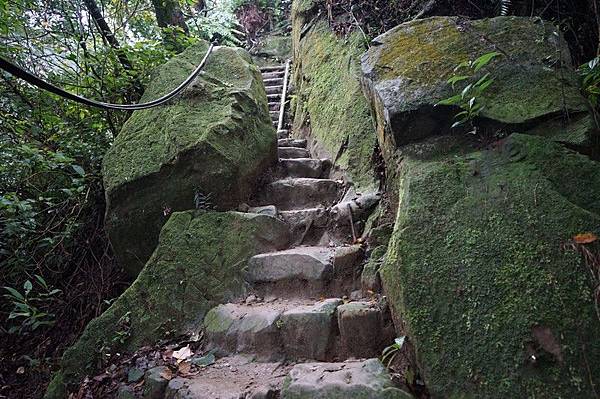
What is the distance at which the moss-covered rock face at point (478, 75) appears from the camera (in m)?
2.43

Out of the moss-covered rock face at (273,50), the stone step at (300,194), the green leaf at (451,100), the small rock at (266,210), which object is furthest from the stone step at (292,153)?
the moss-covered rock face at (273,50)

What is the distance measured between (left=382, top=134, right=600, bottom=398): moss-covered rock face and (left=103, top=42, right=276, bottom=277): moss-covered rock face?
6.06 feet

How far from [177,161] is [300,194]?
1.16 m

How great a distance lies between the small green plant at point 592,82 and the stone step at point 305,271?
5.27 ft

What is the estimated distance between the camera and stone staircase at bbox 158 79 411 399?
76.5 inches

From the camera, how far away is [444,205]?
2.12 meters

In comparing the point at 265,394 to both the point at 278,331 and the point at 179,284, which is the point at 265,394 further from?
the point at 179,284

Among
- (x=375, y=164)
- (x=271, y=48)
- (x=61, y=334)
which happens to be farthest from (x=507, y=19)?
(x=271, y=48)

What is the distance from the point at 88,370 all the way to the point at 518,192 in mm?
2712

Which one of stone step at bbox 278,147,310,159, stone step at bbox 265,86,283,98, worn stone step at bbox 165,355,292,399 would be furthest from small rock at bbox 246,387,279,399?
stone step at bbox 265,86,283,98

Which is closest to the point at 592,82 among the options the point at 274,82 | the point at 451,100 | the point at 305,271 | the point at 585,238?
the point at 451,100

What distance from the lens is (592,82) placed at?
2.46 m

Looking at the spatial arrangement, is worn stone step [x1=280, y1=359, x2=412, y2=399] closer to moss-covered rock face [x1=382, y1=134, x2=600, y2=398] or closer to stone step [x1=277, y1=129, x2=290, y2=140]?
moss-covered rock face [x1=382, y1=134, x2=600, y2=398]

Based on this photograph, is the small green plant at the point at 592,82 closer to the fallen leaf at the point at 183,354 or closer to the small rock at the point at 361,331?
the small rock at the point at 361,331
